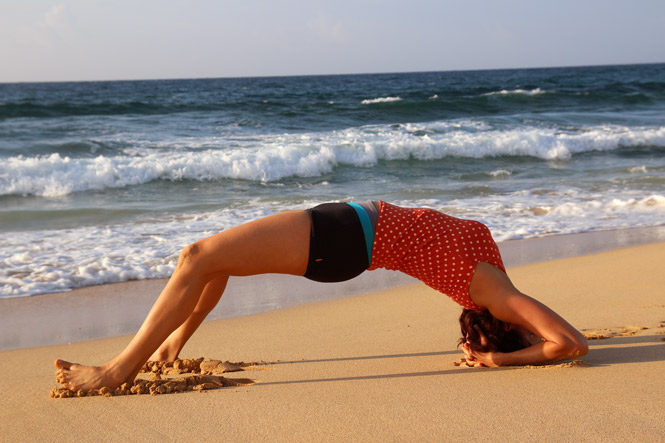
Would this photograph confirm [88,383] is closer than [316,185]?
Yes

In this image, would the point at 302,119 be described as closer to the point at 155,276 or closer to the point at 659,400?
the point at 155,276

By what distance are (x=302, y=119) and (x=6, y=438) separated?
18.6 m

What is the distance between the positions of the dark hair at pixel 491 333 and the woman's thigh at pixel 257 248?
0.92 m

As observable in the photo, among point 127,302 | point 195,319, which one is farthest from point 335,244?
point 127,302

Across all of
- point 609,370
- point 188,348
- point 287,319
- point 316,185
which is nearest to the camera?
point 609,370

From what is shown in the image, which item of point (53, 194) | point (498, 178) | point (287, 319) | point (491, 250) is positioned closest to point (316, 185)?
point (498, 178)

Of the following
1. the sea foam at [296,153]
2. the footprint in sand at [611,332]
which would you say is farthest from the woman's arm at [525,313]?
the sea foam at [296,153]

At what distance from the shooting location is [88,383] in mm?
2814

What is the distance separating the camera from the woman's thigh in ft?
8.96

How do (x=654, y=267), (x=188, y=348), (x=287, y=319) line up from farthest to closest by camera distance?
(x=654, y=267) < (x=287, y=319) < (x=188, y=348)

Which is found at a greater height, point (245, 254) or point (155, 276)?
point (245, 254)

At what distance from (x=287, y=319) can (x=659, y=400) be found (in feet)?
7.78

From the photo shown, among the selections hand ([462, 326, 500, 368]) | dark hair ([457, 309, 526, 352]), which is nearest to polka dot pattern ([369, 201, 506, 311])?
dark hair ([457, 309, 526, 352])

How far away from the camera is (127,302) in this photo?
4773 mm
